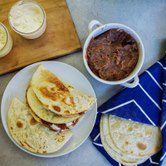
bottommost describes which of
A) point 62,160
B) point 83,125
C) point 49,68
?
point 62,160

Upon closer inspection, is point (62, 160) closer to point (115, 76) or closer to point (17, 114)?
point (17, 114)

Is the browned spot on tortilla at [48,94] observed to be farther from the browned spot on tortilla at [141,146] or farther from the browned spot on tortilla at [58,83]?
the browned spot on tortilla at [141,146]

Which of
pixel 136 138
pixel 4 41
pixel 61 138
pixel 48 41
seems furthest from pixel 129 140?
pixel 4 41

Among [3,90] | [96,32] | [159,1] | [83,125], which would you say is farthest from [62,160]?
[159,1]

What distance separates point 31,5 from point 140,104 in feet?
1.74

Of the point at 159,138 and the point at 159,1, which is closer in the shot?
the point at 159,138

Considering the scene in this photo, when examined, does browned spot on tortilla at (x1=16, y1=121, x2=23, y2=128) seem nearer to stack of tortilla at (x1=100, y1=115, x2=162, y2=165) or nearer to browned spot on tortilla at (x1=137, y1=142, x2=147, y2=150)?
stack of tortilla at (x1=100, y1=115, x2=162, y2=165)

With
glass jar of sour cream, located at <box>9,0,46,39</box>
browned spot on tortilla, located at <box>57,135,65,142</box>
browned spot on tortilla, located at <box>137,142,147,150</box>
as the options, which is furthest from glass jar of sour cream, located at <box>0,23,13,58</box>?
browned spot on tortilla, located at <box>137,142,147,150</box>

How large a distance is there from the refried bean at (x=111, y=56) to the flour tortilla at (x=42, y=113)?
0.60 feet

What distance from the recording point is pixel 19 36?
4.13 ft

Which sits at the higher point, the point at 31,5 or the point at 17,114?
the point at 31,5

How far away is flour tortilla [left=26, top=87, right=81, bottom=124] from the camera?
3.81ft

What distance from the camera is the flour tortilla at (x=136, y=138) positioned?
1.23 m

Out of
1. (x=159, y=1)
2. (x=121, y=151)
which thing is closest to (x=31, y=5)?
(x=159, y=1)
